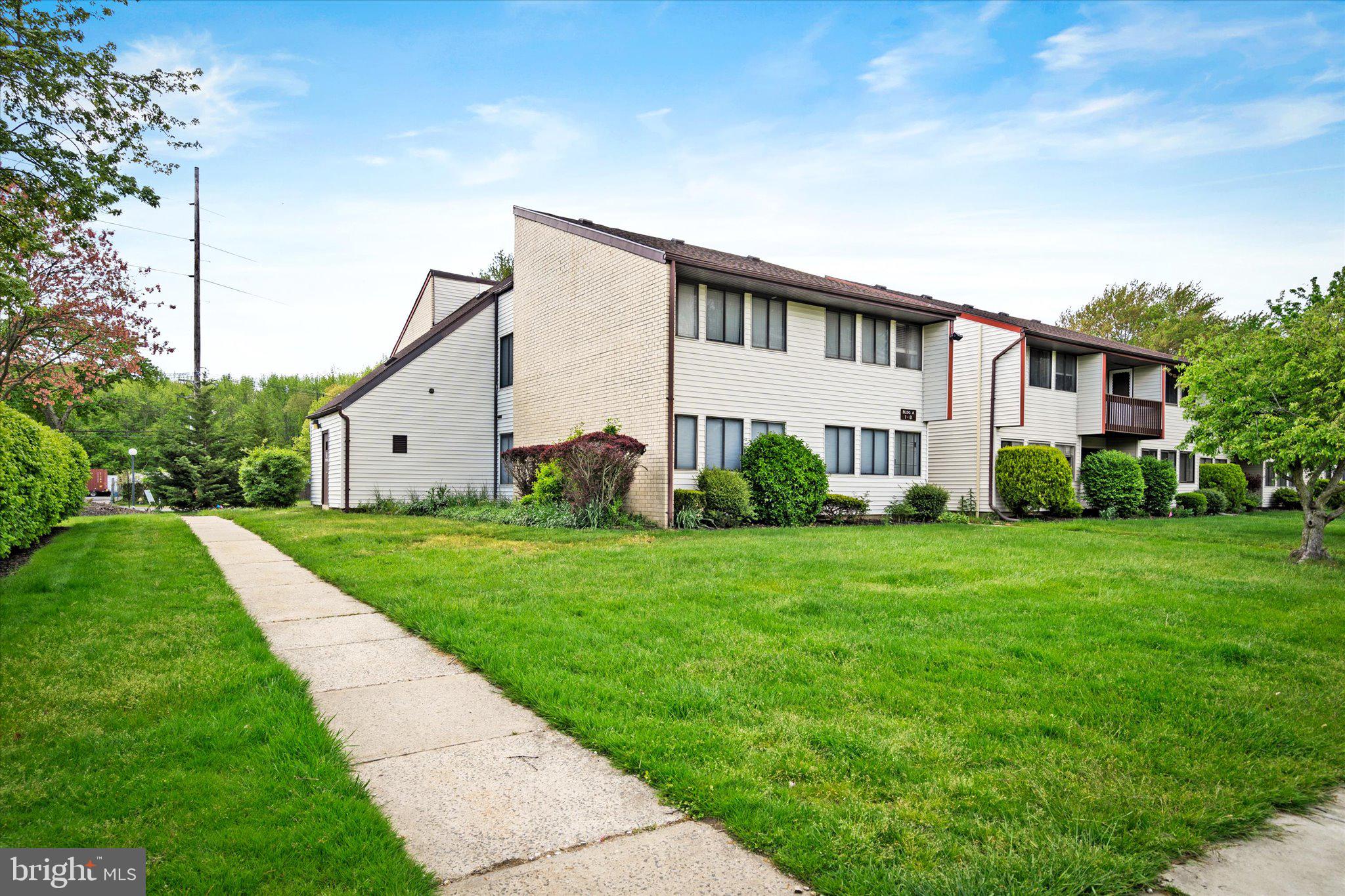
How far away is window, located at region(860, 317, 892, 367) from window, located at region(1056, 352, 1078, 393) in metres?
7.29

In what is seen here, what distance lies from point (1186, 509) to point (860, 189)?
643 inches

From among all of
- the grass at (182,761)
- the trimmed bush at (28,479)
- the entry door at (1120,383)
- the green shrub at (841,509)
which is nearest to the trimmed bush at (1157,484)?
the entry door at (1120,383)

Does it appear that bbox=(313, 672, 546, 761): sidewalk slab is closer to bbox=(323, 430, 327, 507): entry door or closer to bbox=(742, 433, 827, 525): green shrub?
bbox=(742, 433, 827, 525): green shrub

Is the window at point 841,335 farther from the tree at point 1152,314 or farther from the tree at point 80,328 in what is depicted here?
the tree at point 1152,314

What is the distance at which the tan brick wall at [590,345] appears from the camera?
1514cm

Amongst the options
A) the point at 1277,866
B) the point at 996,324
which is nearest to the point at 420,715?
the point at 1277,866

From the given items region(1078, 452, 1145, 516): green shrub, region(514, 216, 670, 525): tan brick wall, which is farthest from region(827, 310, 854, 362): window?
region(1078, 452, 1145, 516): green shrub

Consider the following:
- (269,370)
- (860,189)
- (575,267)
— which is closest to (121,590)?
(575,267)

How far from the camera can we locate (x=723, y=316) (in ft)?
53.9

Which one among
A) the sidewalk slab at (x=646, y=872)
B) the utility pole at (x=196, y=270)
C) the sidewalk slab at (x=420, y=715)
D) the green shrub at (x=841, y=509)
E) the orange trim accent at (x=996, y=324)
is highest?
the utility pole at (x=196, y=270)

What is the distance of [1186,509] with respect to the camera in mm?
23781

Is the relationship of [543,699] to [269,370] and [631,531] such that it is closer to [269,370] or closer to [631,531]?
[631,531]

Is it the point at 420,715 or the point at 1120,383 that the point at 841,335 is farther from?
the point at 420,715

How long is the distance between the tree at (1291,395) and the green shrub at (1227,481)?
57.3 ft
